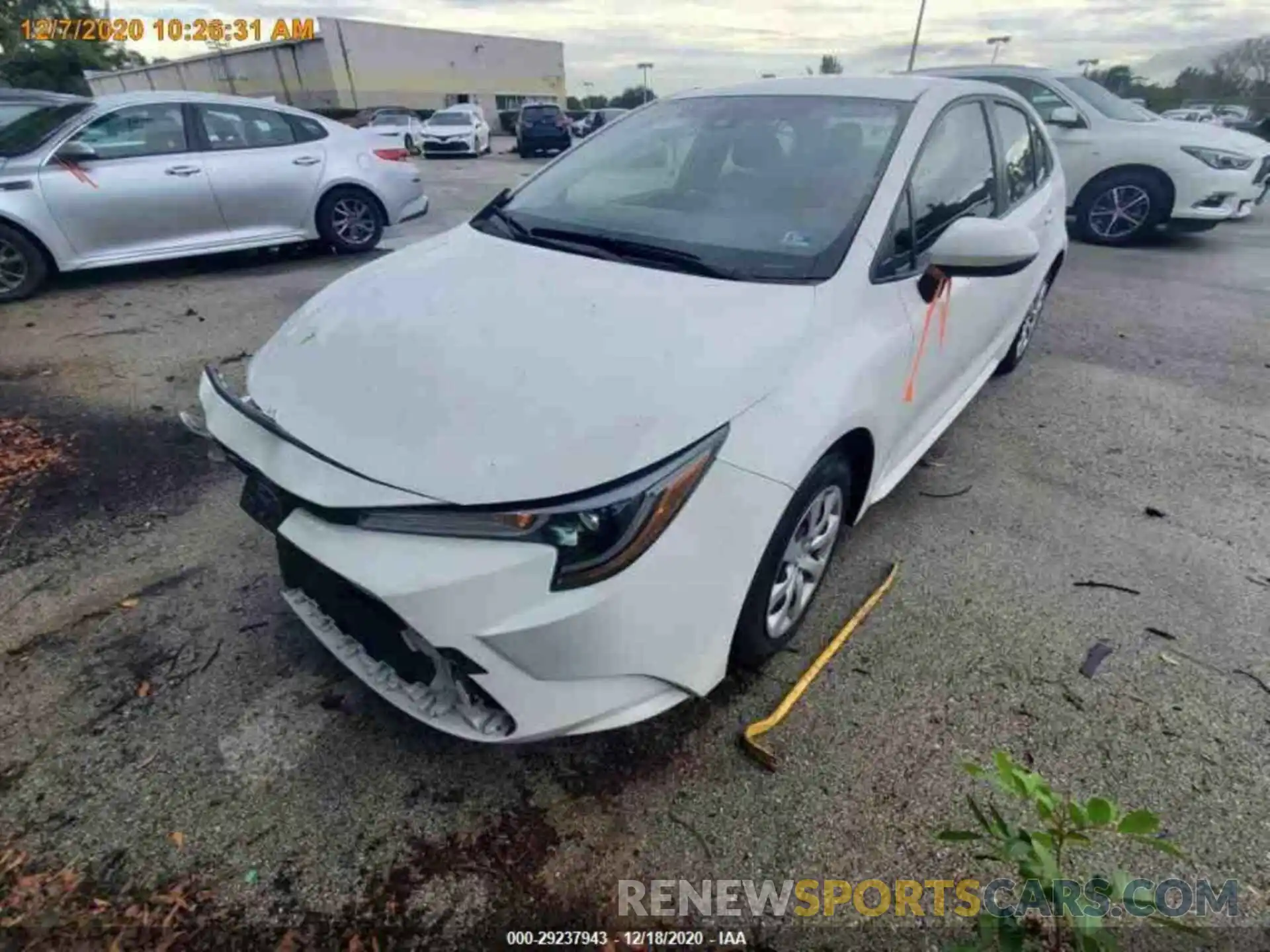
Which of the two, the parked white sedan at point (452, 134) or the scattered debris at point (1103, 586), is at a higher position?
the scattered debris at point (1103, 586)

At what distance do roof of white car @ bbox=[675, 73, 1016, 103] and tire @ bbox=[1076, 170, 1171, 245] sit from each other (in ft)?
19.8

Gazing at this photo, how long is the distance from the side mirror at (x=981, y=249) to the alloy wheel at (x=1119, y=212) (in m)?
7.11

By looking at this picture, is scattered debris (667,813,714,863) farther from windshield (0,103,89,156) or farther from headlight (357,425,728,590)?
windshield (0,103,89,156)

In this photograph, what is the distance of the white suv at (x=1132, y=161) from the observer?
713 cm

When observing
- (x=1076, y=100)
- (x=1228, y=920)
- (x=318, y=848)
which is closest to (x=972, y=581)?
(x=1228, y=920)

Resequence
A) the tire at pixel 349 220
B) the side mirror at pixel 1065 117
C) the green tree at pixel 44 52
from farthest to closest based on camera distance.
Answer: the green tree at pixel 44 52 → the side mirror at pixel 1065 117 → the tire at pixel 349 220

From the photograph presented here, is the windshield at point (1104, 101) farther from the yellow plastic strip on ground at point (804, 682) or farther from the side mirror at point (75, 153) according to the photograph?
the side mirror at point (75, 153)

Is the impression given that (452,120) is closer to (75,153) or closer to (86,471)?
(75,153)

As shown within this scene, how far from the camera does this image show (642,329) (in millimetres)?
1769

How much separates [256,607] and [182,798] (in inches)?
28.7

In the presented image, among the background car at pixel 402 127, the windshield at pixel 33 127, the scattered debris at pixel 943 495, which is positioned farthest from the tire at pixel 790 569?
the background car at pixel 402 127

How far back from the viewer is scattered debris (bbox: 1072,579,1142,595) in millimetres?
2512

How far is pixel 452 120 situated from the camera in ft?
76.8

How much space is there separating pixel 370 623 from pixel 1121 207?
356 inches
